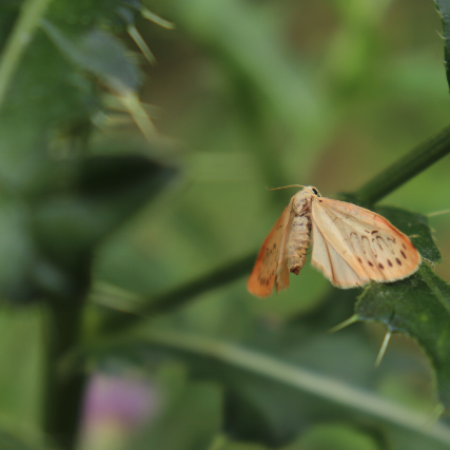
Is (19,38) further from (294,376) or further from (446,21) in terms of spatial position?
(294,376)

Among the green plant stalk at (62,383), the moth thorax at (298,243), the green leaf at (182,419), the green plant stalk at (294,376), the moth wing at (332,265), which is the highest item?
the moth wing at (332,265)

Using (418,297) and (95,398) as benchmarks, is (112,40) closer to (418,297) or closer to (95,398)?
(418,297)

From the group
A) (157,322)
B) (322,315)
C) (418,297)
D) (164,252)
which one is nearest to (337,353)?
(322,315)

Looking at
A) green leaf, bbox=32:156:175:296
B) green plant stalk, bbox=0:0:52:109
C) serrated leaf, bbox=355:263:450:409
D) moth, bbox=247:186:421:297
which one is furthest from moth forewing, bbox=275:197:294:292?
green plant stalk, bbox=0:0:52:109

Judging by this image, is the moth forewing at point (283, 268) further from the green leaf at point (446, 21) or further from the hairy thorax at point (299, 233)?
the green leaf at point (446, 21)

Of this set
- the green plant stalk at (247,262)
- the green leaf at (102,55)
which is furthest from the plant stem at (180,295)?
the green leaf at (102,55)

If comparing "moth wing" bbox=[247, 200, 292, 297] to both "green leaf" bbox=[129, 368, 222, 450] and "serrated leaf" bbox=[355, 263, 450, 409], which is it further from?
"green leaf" bbox=[129, 368, 222, 450]

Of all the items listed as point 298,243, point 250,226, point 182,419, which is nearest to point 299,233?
point 298,243
